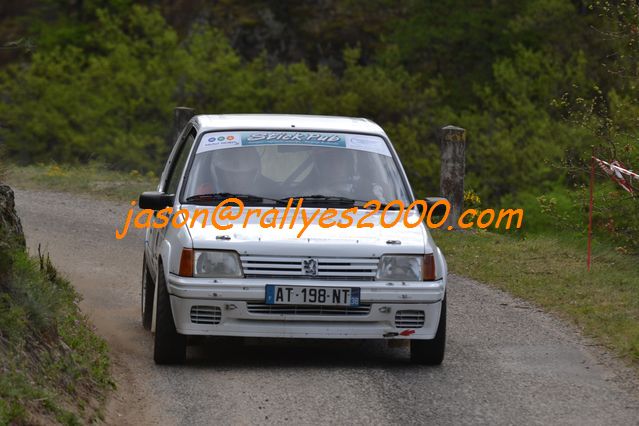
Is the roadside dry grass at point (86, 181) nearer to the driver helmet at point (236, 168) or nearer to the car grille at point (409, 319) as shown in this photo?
the driver helmet at point (236, 168)

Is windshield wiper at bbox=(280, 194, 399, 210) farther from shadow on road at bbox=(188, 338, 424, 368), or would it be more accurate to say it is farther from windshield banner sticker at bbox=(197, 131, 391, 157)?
shadow on road at bbox=(188, 338, 424, 368)

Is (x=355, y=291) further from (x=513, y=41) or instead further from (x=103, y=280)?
(x=513, y=41)

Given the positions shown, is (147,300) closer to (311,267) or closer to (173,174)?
(173,174)

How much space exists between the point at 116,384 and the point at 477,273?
237 inches

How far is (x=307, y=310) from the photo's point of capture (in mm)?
8523

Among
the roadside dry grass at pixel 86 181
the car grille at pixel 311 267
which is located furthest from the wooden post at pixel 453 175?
the car grille at pixel 311 267

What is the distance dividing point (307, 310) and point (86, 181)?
13.5 metres

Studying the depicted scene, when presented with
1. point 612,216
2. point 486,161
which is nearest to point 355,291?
point 612,216

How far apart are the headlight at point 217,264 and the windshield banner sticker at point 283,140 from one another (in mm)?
1501

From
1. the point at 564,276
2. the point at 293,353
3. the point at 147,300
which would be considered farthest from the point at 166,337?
the point at 564,276

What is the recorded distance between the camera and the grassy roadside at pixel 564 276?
10484 mm

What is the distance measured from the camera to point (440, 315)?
28.9ft

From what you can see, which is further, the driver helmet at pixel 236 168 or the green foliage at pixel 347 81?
the green foliage at pixel 347 81

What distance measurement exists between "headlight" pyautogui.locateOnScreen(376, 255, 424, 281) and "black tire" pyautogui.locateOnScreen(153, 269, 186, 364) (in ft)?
4.55
